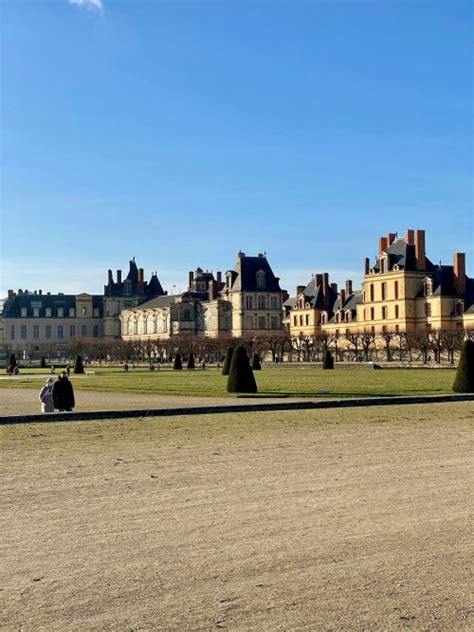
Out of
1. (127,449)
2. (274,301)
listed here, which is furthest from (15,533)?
(274,301)

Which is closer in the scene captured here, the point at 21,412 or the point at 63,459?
the point at 63,459

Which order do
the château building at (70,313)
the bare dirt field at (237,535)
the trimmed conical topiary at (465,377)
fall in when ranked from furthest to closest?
the château building at (70,313) → the trimmed conical topiary at (465,377) → the bare dirt field at (237,535)

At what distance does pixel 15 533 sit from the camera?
689cm

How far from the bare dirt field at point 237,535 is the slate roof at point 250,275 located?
7278 centimetres

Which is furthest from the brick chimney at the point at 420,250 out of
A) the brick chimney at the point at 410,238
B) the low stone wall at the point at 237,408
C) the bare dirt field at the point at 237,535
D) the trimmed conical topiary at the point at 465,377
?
the bare dirt field at the point at 237,535

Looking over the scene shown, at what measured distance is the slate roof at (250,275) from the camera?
85250mm

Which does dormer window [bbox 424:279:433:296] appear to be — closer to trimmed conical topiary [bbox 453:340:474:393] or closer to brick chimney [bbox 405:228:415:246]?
brick chimney [bbox 405:228:415:246]

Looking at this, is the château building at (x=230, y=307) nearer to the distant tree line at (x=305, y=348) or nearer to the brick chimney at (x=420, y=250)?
the distant tree line at (x=305, y=348)

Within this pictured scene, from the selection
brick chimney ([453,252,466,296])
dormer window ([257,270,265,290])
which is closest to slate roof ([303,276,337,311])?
dormer window ([257,270,265,290])

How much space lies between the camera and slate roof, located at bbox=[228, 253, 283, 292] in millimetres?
85250

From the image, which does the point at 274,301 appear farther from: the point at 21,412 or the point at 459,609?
the point at 459,609

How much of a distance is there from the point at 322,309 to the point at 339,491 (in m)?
69.4

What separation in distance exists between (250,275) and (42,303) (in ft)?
105

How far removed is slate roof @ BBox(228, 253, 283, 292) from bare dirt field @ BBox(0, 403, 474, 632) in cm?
7278
